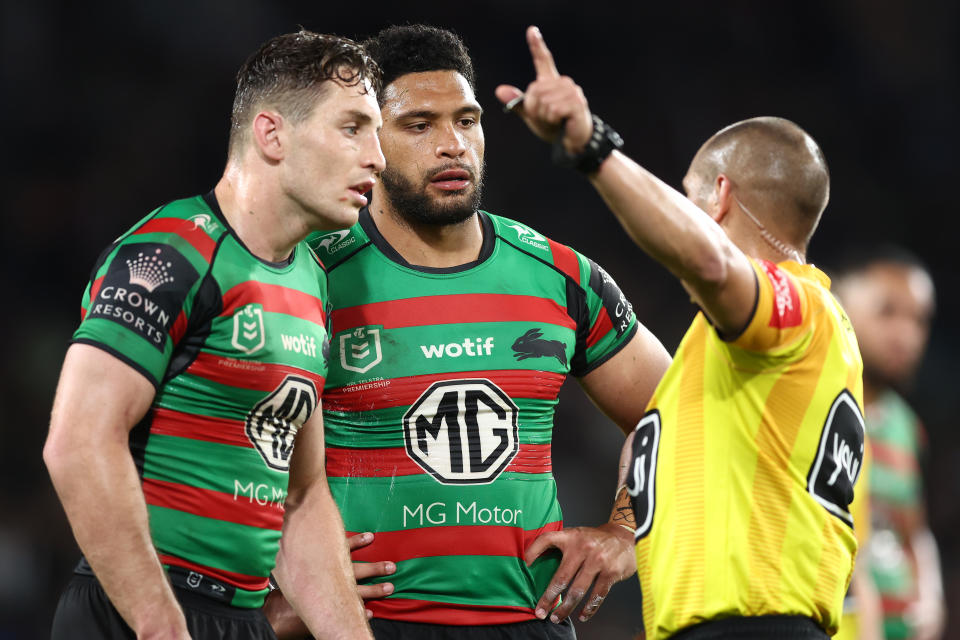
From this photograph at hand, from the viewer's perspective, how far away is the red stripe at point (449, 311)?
367 cm

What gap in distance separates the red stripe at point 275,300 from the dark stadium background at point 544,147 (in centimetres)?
494

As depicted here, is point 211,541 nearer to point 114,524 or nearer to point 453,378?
point 114,524

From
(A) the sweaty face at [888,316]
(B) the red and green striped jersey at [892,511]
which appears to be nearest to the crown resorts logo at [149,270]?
(A) the sweaty face at [888,316]

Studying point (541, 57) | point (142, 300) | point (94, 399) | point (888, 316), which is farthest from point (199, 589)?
point (888, 316)

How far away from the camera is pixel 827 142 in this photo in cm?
1089

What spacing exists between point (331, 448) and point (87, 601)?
1060 millimetres

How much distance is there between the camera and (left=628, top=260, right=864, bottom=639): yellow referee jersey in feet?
9.22

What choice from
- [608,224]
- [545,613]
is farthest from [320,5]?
[545,613]

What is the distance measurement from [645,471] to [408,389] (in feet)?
2.87

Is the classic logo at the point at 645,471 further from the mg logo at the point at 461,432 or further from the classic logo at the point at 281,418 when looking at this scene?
the classic logo at the point at 281,418

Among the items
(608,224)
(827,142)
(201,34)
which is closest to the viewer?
(201,34)

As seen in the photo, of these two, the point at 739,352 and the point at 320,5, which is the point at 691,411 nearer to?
the point at 739,352

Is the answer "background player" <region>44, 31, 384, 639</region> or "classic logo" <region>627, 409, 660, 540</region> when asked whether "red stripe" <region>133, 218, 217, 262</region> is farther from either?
"classic logo" <region>627, 409, 660, 540</region>

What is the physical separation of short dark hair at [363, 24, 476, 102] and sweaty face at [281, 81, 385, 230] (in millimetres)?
722
